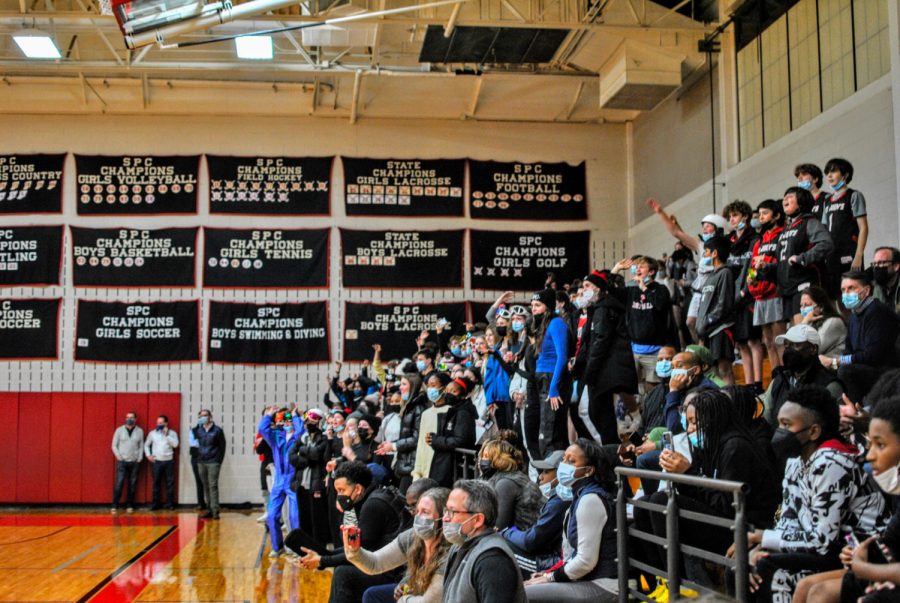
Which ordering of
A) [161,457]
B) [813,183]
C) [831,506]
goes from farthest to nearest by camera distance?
[161,457] < [813,183] < [831,506]

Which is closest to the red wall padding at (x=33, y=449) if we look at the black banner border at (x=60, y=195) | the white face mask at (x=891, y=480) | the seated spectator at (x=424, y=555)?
the black banner border at (x=60, y=195)

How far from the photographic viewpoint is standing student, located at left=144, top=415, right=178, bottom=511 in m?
14.3

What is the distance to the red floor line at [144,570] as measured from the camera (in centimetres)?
752

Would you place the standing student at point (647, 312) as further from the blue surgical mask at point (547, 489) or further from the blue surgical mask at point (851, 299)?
the blue surgical mask at point (851, 299)

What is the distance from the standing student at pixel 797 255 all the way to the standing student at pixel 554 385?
1.55m

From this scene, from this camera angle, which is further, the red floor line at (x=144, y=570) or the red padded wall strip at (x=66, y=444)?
the red padded wall strip at (x=66, y=444)

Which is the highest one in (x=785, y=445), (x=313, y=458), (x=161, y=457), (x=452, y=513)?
(x=785, y=445)

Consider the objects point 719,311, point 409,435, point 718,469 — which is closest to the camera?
point 718,469

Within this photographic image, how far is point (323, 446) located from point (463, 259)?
22.0 ft

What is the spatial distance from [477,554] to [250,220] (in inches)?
491

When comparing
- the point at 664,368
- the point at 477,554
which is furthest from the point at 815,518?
the point at 664,368

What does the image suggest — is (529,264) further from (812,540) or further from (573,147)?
(812,540)

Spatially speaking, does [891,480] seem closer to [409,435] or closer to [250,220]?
[409,435]

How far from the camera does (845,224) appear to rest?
6145 mm
